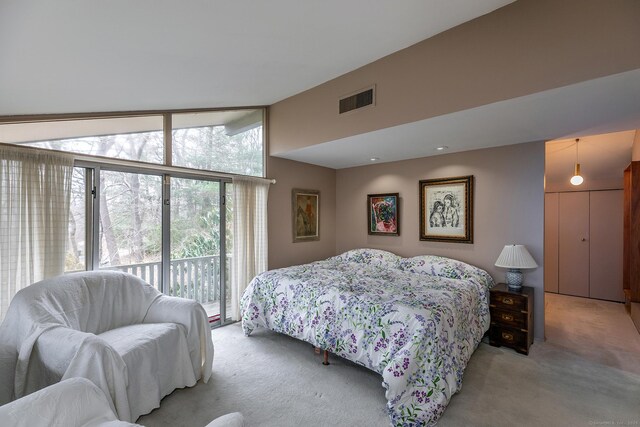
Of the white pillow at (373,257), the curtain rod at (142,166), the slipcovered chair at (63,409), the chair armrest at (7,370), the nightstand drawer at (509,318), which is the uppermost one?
the curtain rod at (142,166)

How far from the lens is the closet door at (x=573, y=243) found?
15.4ft

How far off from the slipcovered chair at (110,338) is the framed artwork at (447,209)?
120 inches

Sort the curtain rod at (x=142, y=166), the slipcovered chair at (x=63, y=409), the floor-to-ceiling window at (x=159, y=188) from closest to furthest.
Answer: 1. the slipcovered chair at (x=63, y=409)
2. the curtain rod at (x=142, y=166)
3. the floor-to-ceiling window at (x=159, y=188)

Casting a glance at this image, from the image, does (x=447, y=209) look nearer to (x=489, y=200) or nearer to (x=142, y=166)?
(x=489, y=200)

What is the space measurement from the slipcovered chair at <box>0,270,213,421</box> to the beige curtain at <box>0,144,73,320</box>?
30cm

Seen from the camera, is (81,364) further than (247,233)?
No

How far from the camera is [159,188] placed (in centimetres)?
317

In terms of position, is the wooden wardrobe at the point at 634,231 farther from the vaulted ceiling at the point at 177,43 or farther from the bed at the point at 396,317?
the vaulted ceiling at the point at 177,43

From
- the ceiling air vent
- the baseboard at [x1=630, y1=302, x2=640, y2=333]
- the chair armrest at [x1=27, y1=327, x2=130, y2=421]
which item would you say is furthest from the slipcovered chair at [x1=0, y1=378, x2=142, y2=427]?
the baseboard at [x1=630, y1=302, x2=640, y2=333]

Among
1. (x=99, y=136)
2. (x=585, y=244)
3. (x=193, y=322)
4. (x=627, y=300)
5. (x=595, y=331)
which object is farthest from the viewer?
(x=585, y=244)

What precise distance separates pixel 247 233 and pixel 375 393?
2.36 m

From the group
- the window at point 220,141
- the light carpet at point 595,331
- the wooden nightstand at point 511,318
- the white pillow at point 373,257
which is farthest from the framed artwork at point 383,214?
the light carpet at point 595,331

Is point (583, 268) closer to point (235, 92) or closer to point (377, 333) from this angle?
point (377, 333)

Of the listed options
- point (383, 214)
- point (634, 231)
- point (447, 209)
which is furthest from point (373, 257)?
point (634, 231)
